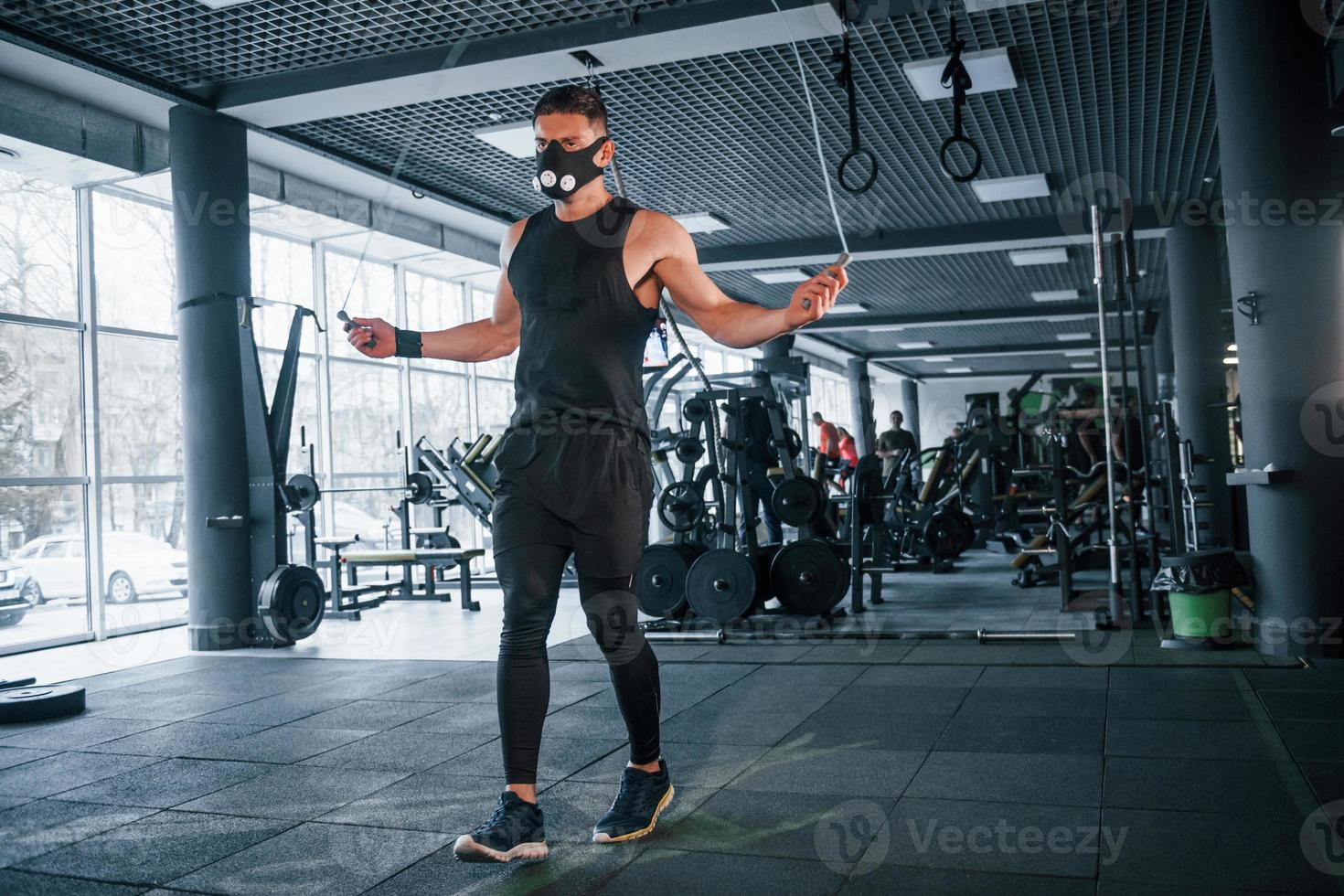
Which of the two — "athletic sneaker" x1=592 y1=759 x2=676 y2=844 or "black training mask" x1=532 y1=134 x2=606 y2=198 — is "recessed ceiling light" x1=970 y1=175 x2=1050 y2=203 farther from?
"athletic sneaker" x1=592 y1=759 x2=676 y2=844

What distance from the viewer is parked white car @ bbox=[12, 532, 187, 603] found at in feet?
20.2

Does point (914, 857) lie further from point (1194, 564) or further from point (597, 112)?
point (1194, 564)

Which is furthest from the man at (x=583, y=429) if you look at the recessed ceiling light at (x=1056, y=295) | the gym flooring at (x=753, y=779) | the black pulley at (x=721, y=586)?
the recessed ceiling light at (x=1056, y=295)

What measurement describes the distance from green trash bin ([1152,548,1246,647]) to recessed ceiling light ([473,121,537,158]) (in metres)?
4.14

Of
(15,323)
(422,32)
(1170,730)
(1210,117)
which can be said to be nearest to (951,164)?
(1210,117)

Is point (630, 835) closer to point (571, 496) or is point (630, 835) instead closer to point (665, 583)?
point (571, 496)

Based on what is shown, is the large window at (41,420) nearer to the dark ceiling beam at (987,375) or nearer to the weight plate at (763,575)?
the weight plate at (763,575)

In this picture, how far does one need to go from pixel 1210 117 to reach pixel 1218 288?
2675 millimetres

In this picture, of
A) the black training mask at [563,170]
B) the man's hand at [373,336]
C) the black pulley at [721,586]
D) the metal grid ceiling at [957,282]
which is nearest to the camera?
the black training mask at [563,170]

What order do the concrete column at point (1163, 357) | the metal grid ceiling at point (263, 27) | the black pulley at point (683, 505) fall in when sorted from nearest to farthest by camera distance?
the metal grid ceiling at point (263, 27)
the black pulley at point (683, 505)
the concrete column at point (1163, 357)

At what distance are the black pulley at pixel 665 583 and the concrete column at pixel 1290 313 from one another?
2.51 meters

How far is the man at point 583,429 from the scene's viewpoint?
1.97 m

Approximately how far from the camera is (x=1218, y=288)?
28.9 ft

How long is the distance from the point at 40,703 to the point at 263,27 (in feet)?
10.2
